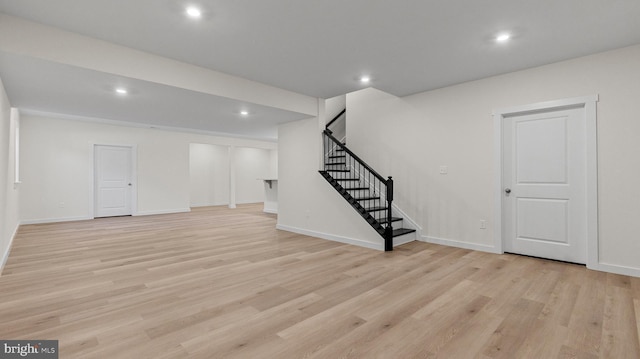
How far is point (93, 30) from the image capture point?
296 cm

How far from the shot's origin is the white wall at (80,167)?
6695 millimetres

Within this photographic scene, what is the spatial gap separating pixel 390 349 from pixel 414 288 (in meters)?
1.12

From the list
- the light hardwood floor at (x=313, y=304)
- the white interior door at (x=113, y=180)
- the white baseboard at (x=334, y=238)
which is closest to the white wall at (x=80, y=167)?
the white interior door at (x=113, y=180)

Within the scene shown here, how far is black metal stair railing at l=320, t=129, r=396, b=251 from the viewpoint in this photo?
4559 millimetres

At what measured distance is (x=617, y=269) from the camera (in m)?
3.31

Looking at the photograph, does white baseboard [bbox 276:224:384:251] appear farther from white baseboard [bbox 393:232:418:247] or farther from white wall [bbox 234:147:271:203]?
white wall [bbox 234:147:271:203]

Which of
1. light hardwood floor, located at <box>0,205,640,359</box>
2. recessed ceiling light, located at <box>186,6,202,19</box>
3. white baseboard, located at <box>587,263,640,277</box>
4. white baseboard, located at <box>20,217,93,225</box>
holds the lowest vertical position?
light hardwood floor, located at <box>0,205,640,359</box>

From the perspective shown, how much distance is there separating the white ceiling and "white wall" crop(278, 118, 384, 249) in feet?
5.17

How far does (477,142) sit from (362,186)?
2.25m

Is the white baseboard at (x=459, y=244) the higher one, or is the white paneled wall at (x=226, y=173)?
the white paneled wall at (x=226, y=173)

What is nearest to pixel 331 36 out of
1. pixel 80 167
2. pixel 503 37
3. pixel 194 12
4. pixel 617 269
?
pixel 194 12

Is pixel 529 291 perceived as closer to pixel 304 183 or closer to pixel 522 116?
pixel 522 116

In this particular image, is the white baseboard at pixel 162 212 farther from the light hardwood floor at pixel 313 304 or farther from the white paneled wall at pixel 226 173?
the light hardwood floor at pixel 313 304

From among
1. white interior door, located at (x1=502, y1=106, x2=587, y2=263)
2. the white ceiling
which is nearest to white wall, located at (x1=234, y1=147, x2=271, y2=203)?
the white ceiling
